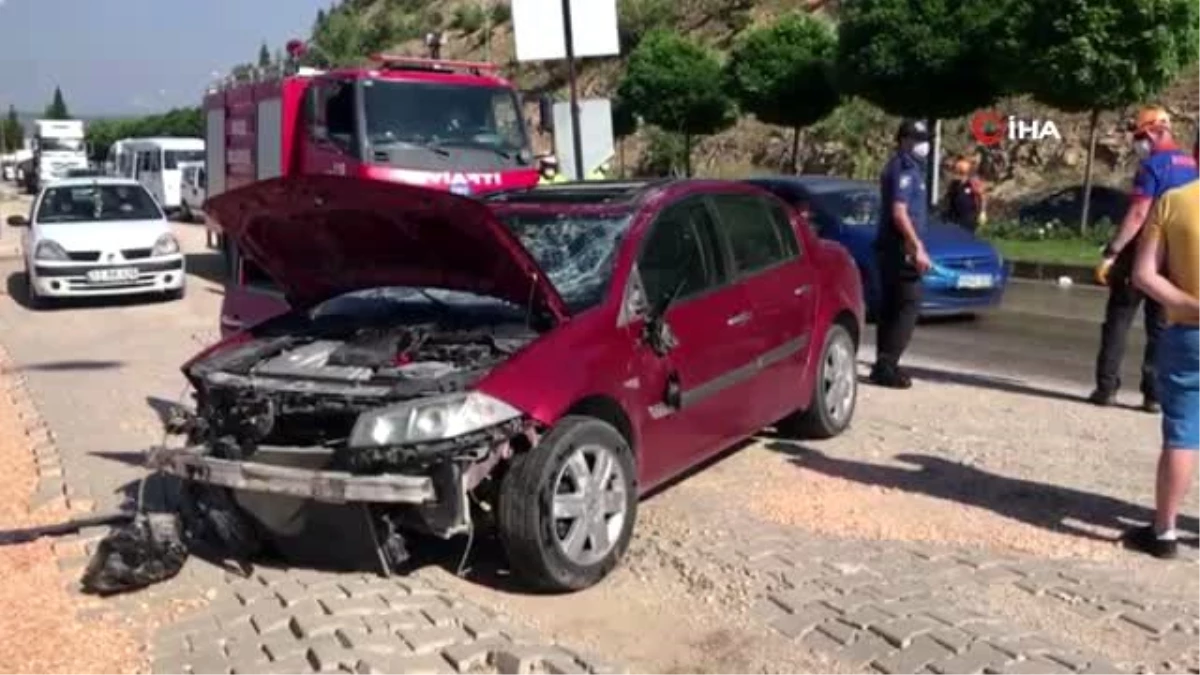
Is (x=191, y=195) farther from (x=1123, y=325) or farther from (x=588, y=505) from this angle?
(x=588, y=505)

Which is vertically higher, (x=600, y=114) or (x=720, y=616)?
(x=600, y=114)

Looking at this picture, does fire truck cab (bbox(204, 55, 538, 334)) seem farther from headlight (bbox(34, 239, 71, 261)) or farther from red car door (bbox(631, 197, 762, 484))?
red car door (bbox(631, 197, 762, 484))

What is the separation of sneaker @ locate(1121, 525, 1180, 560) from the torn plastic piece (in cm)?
393

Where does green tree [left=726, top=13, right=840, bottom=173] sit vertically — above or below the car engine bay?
above

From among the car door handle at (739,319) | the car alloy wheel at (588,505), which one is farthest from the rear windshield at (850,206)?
the car alloy wheel at (588,505)

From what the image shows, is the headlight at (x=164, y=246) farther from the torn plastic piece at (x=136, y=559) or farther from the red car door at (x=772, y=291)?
the torn plastic piece at (x=136, y=559)

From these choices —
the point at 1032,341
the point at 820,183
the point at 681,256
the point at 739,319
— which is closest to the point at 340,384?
the point at 681,256

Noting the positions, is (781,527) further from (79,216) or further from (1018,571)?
(79,216)

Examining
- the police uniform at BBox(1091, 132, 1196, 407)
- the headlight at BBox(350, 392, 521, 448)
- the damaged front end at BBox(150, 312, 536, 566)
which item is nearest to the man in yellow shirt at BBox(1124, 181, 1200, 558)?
the police uniform at BBox(1091, 132, 1196, 407)

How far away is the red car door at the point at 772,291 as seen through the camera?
6785 mm

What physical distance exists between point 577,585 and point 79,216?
46.0ft

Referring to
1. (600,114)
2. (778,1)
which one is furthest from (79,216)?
(778,1)

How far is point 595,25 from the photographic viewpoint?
1582cm

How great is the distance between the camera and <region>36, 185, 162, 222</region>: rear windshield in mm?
17359
